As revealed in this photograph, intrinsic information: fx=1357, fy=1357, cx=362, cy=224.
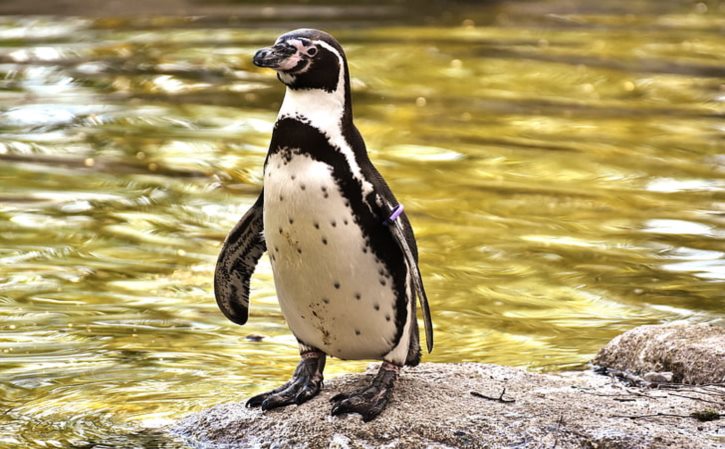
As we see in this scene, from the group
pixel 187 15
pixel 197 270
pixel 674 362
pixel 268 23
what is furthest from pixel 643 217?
pixel 187 15

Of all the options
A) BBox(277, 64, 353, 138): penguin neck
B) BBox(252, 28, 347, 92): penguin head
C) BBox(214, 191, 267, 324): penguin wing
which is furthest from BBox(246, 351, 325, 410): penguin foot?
BBox(252, 28, 347, 92): penguin head

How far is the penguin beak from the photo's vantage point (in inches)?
147

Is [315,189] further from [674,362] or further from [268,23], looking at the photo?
[268,23]

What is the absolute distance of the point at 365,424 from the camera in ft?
12.9

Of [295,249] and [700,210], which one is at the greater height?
[295,249]

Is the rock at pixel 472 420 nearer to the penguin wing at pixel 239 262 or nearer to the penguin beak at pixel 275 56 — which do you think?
the penguin wing at pixel 239 262

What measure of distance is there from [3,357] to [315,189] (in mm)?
2077

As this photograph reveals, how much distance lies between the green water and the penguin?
72 cm

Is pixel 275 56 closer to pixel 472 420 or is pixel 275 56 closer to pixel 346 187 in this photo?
pixel 346 187

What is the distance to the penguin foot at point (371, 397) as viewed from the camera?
3.99 metres

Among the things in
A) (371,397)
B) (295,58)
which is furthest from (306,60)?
(371,397)

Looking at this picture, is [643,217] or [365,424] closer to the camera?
[365,424]

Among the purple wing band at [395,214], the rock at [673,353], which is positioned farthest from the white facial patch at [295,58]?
the rock at [673,353]

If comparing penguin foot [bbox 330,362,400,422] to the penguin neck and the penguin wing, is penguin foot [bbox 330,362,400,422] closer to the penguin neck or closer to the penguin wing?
the penguin wing
